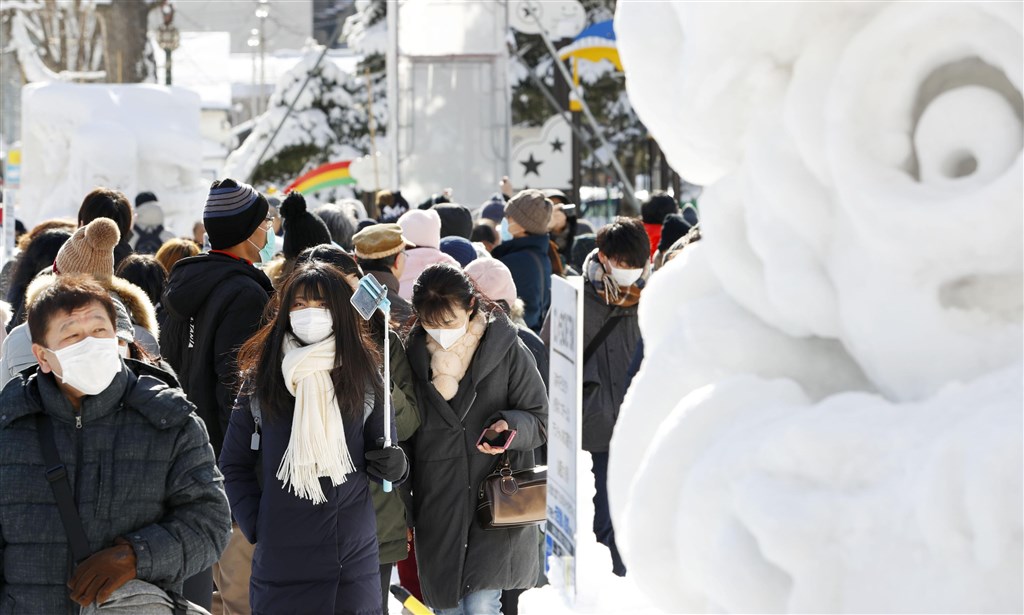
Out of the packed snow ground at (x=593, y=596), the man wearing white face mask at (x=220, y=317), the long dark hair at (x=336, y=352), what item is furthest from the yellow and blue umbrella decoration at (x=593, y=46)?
the packed snow ground at (x=593, y=596)

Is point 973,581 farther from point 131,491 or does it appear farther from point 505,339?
point 505,339

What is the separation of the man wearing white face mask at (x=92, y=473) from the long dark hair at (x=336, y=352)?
680 mm

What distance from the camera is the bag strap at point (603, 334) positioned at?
248 inches

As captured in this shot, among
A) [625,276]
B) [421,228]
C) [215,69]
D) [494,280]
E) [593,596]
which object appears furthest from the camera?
[215,69]

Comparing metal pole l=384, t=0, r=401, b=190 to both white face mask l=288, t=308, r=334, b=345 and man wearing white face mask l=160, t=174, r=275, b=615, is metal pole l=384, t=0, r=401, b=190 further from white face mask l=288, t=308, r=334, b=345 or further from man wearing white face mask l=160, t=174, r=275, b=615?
white face mask l=288, t=308, r=334, b=345

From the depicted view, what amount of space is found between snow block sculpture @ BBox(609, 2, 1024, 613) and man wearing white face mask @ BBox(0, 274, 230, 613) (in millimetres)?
1747

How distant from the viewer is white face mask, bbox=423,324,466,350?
464 cm

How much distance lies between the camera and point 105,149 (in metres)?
16.7

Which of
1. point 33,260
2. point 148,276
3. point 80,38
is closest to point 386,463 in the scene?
point 148,276

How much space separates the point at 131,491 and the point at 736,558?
198 centimetres

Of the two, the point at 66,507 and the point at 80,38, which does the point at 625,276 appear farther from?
the point at 80,38

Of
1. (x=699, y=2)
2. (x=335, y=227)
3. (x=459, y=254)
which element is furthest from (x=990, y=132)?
(x=335, y=227)

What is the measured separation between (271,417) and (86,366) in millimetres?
908

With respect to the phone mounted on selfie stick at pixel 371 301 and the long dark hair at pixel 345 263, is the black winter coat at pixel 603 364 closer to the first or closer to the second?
the long dark hair at pixel 345 263
